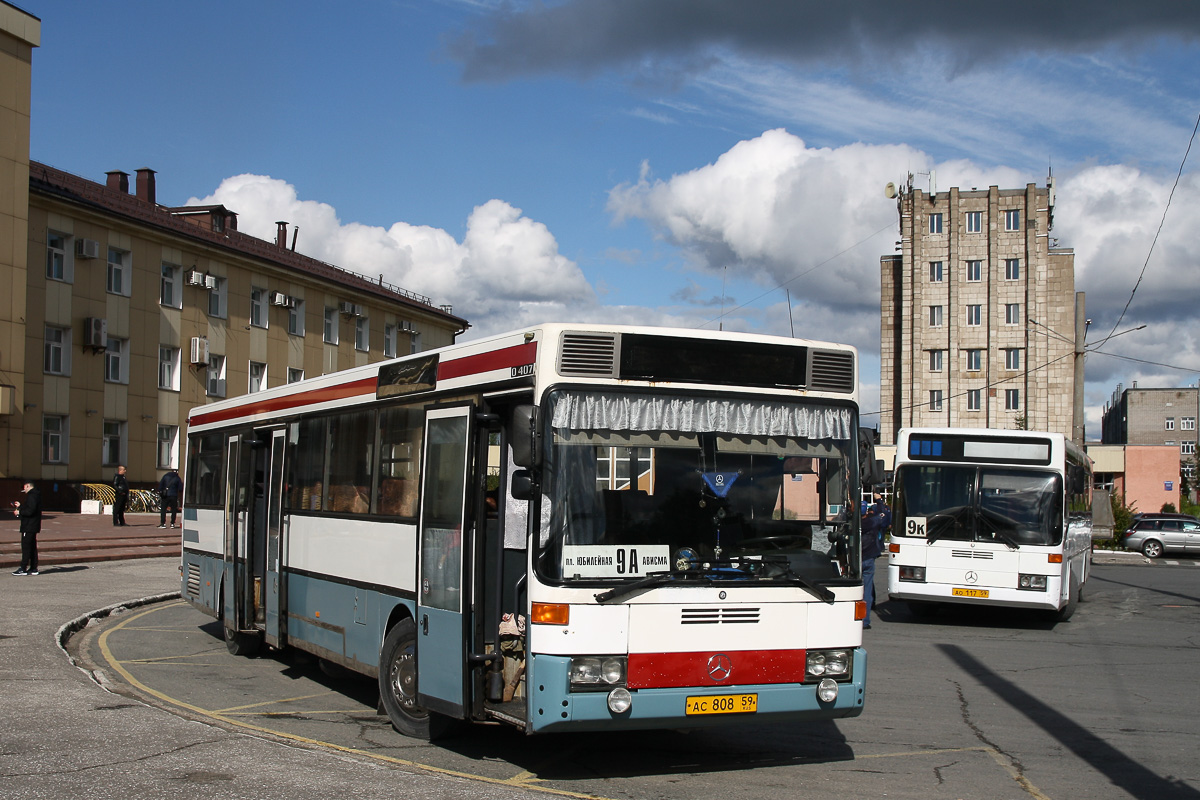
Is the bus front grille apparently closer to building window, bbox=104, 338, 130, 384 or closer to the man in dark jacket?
the man in dark jacket

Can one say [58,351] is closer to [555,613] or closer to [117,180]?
[117,180]

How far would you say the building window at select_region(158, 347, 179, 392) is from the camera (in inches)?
1727

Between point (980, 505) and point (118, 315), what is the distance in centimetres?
3432

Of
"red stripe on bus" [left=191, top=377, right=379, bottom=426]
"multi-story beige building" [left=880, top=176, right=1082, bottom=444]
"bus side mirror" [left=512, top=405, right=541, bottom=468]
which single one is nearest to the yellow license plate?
"bus side mirror" [left=512, top=405, right=541, bottom=468]

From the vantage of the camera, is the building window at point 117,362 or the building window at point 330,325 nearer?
the building window at point 117,362

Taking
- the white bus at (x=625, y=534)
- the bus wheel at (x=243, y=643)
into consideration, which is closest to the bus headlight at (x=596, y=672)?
the white bus at (x=625, y=534)

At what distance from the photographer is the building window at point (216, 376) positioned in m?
46.3

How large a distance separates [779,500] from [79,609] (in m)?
12.8

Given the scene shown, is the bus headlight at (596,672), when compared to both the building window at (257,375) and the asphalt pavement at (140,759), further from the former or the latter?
the building window at (257,375)

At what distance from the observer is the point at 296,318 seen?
51938 mm

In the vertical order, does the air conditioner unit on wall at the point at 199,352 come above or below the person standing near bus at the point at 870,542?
above

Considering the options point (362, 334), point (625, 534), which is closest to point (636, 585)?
point (625, 534)

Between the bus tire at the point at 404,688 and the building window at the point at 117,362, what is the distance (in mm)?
36361

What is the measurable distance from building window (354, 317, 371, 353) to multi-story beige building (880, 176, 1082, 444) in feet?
120
